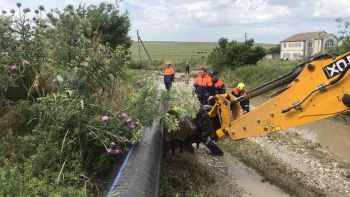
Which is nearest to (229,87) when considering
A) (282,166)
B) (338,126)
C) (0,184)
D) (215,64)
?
(215,64)

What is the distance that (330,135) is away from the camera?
43.0 ft

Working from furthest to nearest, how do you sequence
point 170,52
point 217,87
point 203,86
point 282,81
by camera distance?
1. point 170,52
2. point 203,86
3. point 217,87
4. point 282,81

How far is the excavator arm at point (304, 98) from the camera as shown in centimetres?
487

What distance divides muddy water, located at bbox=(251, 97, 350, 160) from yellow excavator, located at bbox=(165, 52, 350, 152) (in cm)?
544

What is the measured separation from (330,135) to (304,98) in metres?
8.80

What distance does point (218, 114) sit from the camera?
6859mm

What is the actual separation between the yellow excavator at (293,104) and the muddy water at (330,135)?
544 cm

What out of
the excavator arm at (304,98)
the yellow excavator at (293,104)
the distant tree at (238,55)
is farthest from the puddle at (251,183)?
the distant tree at (238,55)

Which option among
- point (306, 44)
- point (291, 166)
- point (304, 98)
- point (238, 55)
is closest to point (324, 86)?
point (304, 98)

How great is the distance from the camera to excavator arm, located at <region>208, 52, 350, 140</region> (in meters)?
4.87

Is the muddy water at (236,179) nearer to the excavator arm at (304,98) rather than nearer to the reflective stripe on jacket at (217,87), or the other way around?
the excavator arm at (304,98)

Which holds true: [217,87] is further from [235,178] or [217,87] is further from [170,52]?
[170,52]

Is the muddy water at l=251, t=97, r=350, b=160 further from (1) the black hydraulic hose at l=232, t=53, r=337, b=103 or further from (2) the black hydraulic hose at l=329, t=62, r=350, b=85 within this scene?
(2) the black hydraulic hose at l=329, t=62, r=350, b=85

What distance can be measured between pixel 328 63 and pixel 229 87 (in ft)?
76.8
